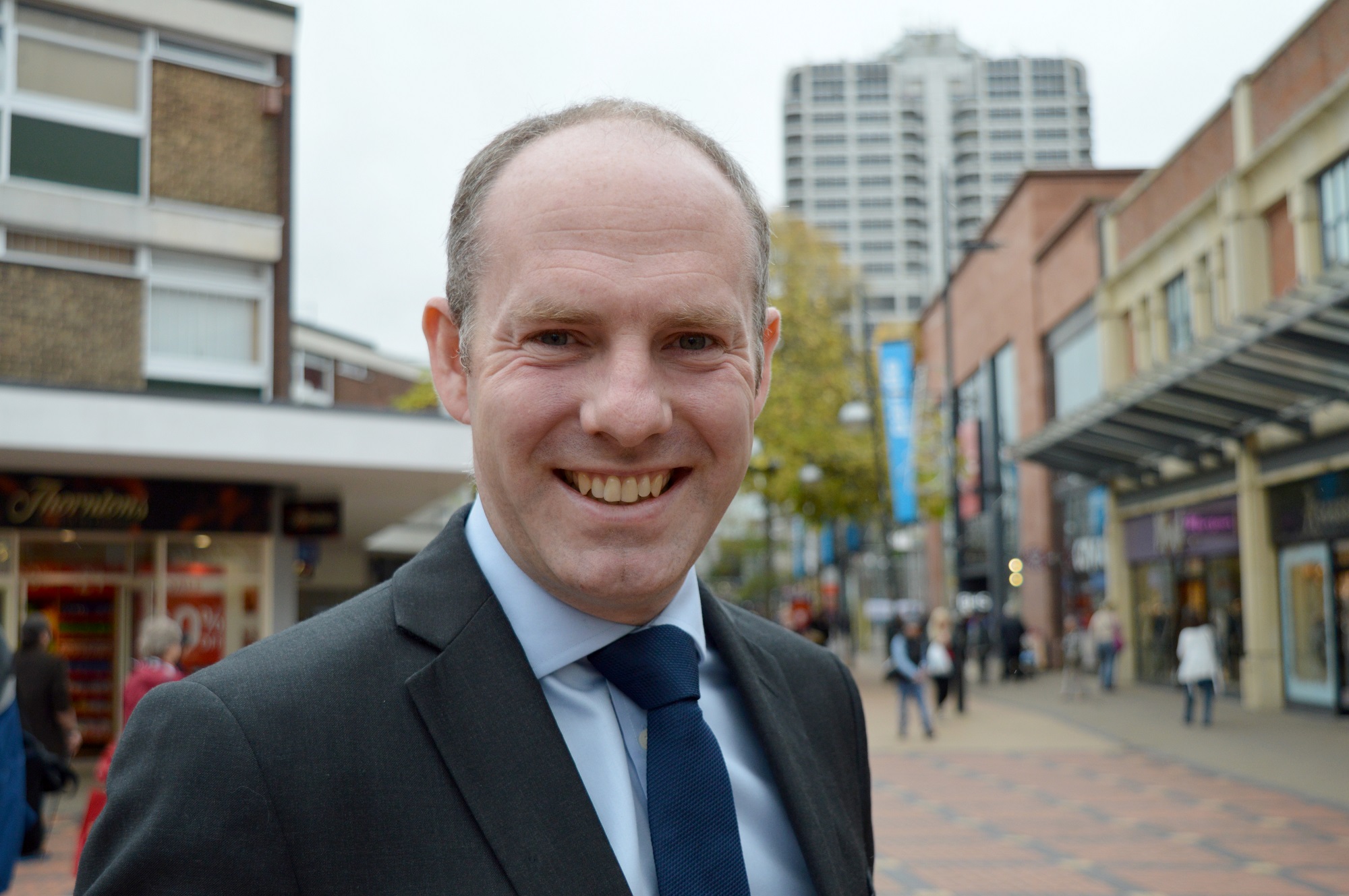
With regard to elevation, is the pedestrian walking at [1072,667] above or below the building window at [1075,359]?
below

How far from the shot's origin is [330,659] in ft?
4.75

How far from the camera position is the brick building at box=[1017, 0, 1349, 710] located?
18.3 m

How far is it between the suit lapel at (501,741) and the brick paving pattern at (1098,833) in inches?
269

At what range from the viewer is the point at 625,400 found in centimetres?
143

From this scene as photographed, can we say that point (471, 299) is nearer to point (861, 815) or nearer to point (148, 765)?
point (148, 765)

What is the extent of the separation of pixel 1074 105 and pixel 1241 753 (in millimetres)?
140550

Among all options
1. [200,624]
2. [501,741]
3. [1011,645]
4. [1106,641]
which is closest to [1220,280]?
[1106,641]

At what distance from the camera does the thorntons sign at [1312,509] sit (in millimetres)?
19109

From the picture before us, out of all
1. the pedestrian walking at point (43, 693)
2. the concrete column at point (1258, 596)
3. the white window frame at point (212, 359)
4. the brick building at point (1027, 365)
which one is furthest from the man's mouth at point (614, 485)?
the brick building at point (1027, 365)

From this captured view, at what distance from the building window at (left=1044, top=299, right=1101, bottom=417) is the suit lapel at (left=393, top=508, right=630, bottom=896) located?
32.1 m

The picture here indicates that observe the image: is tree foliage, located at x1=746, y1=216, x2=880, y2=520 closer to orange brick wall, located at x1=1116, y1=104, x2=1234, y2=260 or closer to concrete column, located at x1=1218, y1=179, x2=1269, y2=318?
orange brick wall, located at x1=1116, y1=104, x2=1234, y2=260

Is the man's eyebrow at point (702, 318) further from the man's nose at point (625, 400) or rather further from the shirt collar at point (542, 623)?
the shirt collar at point (542, 623)

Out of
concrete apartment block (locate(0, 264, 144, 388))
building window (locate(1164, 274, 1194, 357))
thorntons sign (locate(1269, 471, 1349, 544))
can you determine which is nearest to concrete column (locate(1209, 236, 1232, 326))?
building window (locate(1164, 274, 1194, 357))

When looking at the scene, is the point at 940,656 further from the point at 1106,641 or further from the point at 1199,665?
the point at 1106,641
